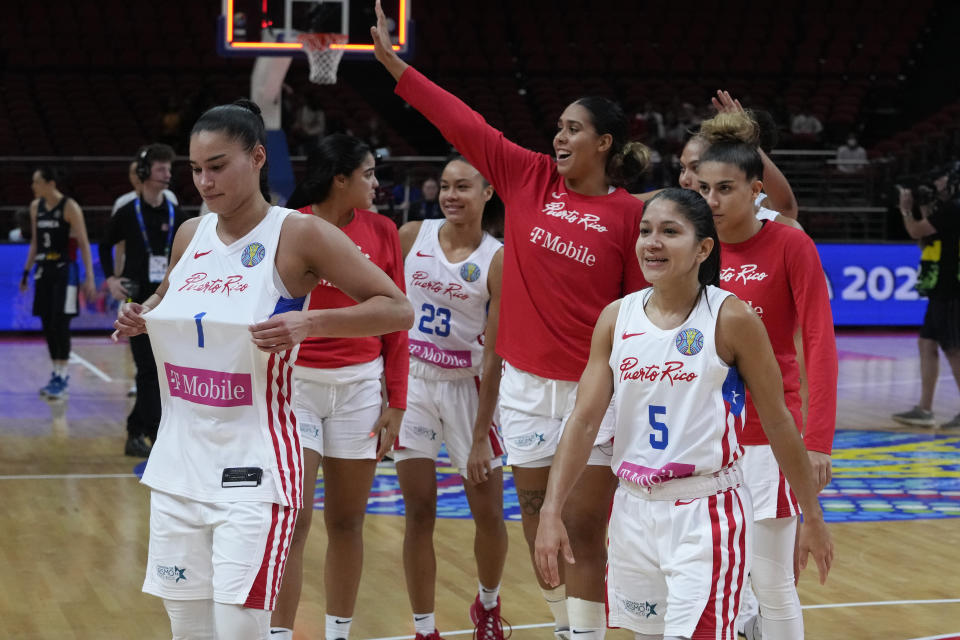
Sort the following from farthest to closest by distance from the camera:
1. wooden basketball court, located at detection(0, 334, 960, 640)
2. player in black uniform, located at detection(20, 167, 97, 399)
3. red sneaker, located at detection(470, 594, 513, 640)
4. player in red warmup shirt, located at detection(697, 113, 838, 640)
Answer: player in black uniform, located at detection(20, 167, 97, 399), wooden basketball court, located at detection(0, 334, 960, 640), red sneaker, located at detection(470, 594, 513, 640), player in red warmup shirt, located at detection(697, 113, 838, 640)

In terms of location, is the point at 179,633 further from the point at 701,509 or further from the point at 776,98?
the point at 776,98

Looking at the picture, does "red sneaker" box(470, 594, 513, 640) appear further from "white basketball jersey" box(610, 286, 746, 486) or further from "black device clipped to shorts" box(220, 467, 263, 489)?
"black device clipped to shorts" box(220, 467, 263, 489)

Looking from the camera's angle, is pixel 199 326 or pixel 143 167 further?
pixel 143 167

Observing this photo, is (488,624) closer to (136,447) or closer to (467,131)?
(467,131)

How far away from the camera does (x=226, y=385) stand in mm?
3188

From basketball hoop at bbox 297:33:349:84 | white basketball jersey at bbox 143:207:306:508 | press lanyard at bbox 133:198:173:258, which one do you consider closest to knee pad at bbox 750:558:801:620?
white basketball jersey at bbox 143:207:306:508

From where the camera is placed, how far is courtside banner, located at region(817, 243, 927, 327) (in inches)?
661

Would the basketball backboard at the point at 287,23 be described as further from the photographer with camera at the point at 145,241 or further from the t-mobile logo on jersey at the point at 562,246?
the t-mobile logo on jersey at the point at 562,246

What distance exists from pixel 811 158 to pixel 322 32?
12.3 meters

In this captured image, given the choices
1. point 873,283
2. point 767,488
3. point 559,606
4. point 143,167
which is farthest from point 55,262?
point 873,283

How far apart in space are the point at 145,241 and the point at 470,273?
393 cm

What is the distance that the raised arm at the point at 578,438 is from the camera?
3295 millimetres

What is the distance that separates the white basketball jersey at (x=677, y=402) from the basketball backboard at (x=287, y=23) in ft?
21.0

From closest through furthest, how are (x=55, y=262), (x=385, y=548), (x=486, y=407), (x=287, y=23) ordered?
(x=486, y=407), (x=385, y=548), (x=287, y=23), (x=55, y=262)
